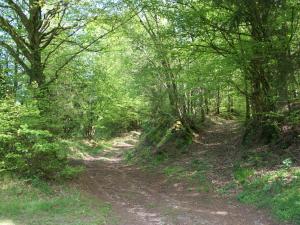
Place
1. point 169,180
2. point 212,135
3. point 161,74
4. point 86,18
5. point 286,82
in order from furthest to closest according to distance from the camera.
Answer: point 212,135
point 161,74
point 86,18
point 169,180
point 286,82

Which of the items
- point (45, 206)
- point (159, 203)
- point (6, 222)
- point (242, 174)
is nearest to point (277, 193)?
point (242, 174)

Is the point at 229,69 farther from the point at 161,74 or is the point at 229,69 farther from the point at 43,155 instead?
the point at 43,155

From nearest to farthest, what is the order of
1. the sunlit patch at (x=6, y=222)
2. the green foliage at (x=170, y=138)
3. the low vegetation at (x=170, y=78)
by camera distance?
the sunlit patch at (x=6, y=222)
the low vegetation at (x=170, y=78)
the green foliage at (x=170, y=138)

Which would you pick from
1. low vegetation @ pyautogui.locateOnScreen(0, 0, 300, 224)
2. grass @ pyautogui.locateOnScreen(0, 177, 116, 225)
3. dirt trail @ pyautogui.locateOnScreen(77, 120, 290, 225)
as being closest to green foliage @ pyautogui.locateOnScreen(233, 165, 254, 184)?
low vegetation @ pyautogui.locateOnScreen(0, 0, 300, 224)

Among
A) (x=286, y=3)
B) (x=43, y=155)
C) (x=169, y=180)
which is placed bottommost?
(x=169, y=180)

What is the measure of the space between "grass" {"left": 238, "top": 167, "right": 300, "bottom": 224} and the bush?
564cm

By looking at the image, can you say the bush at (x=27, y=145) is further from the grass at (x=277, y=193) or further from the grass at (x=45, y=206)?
the grass at (x=277, y=193)

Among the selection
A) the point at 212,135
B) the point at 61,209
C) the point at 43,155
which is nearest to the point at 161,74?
the point at 212,135

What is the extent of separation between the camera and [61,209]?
26.9 ft

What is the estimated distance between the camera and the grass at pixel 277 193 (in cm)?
726

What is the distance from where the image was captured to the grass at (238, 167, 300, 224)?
23.8 feet

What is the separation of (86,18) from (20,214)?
912cm

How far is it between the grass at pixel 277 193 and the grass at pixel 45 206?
370cm

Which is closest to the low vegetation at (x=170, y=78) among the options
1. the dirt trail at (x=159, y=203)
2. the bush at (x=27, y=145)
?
the bush at (x=27, y=145)
